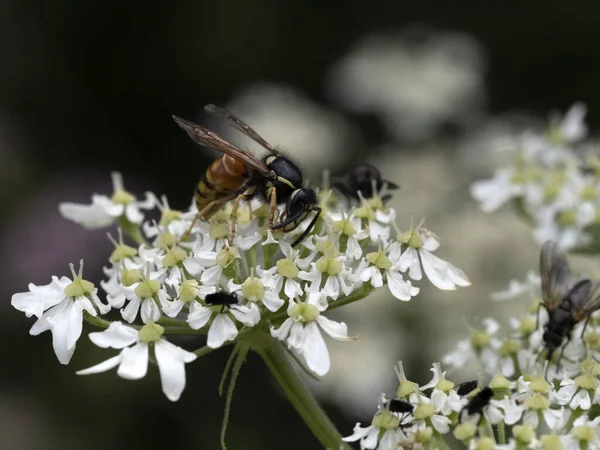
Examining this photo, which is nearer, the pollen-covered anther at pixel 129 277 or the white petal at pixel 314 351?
the white petal at pixel 314 351

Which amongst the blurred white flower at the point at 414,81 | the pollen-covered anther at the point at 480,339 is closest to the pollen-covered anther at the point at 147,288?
the pollen-covered anther at the point at 480,339

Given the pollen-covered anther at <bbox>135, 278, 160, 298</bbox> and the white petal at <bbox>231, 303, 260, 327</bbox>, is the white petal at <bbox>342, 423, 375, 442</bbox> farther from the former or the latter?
the pollen-covered anther at <bbox>135, 278, 160, 298</bbox>

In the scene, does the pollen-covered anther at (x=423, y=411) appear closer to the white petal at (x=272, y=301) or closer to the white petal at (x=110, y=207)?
the white petal at (x=272, y=301)

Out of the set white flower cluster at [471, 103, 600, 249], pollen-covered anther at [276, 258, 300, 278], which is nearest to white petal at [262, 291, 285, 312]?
pollen-covered anther at [276, 258, 300, 278]

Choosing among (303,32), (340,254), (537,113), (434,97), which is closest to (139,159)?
(303,32)

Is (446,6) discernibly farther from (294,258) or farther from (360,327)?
(294,258)

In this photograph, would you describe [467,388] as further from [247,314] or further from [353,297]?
[247,314]
